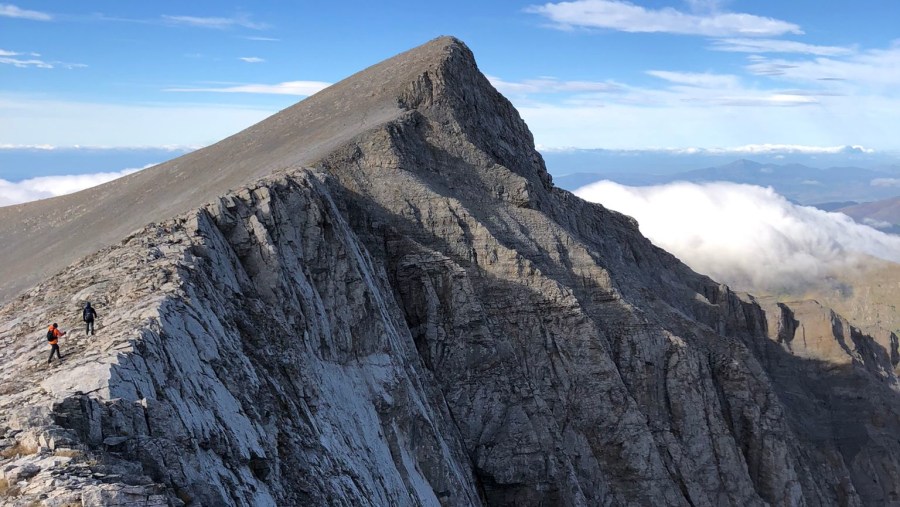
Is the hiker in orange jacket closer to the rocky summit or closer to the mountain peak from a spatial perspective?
the rocky summit

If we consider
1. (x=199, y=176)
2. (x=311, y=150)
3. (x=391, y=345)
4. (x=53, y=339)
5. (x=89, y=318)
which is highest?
(x=311, y=150)

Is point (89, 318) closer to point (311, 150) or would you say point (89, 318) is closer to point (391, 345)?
point (391, 345)

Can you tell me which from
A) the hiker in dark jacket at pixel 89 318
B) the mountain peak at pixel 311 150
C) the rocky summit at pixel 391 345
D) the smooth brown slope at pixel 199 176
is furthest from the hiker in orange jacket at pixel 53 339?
the smooth brown slope at pixel 199 176

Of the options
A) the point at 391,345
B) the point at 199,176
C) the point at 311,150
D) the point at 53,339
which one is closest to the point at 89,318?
the point at 53,339

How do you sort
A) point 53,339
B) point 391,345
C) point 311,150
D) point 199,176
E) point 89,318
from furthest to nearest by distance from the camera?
1. point 199,176
2. point 311,150
3. point 391,345
4. point 89,318
5. point 53,339

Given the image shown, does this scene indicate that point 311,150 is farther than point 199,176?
No

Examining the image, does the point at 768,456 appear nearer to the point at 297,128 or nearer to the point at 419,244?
the point at 419,244

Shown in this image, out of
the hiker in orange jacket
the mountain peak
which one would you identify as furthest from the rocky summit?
Answer: the hiker in orange jacket
